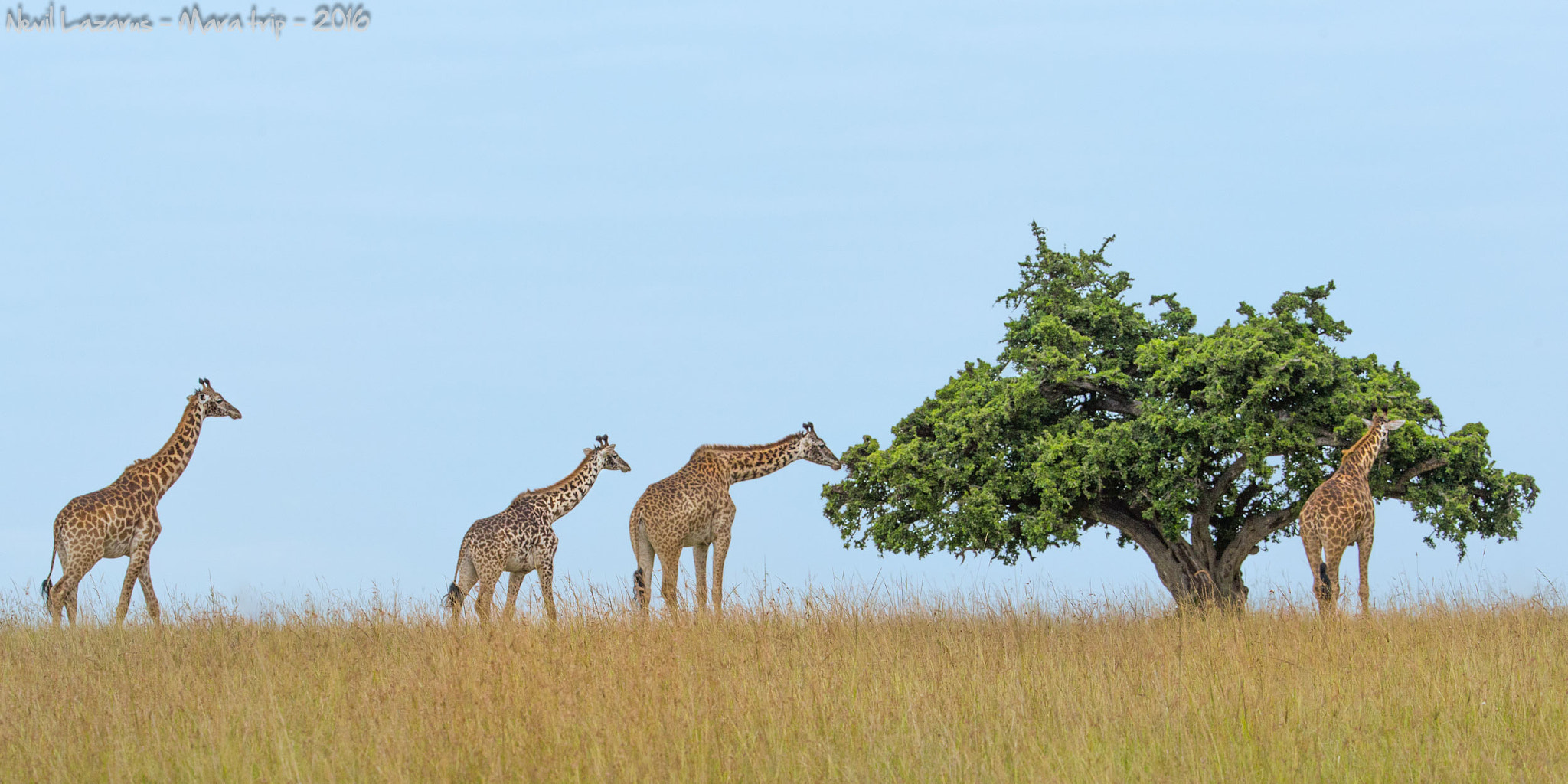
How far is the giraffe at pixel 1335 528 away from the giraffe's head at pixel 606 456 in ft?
32.8

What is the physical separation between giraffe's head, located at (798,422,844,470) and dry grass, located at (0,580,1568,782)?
4.71m

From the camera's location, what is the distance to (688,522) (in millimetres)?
18078

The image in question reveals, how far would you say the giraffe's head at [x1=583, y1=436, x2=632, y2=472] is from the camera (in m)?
19.0

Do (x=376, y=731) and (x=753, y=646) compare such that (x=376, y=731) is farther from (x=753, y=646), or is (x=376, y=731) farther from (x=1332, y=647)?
(x=1332, y=647)

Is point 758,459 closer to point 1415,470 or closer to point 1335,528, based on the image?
point 1335,528

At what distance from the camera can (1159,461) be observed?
65.7 feet

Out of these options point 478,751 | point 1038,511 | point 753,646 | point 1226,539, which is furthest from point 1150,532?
point 478,751

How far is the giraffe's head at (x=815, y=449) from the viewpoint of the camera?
20328 mm

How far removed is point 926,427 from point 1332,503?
6932 mm

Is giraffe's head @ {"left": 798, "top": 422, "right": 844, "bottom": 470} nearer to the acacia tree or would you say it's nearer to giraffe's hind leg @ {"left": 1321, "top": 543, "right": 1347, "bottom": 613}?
the acacia tree

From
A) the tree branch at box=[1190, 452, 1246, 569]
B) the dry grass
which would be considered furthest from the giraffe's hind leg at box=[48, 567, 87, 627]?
the tree branch at box=[1190, 452, 1246, 569]

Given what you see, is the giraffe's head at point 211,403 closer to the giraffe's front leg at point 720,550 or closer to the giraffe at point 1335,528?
the giraffe's front leg at point 720,550

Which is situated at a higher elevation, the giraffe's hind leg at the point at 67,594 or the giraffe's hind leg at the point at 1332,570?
the giraffe's hind leg at the point at 67,594

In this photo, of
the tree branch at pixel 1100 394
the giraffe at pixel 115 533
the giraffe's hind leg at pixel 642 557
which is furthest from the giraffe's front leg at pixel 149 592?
the tree branch at pixel 1100 394
